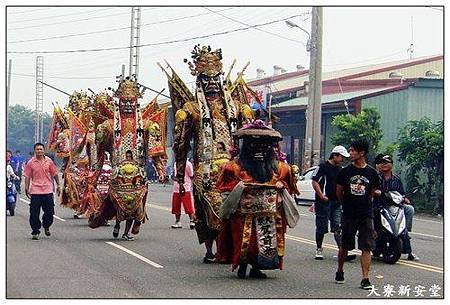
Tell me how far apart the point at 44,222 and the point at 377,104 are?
1506 cm

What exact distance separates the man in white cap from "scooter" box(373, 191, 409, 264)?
43cm

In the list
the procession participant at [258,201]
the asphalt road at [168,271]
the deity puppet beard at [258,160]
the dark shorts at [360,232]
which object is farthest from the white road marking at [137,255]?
the dark shorts at [360,232]

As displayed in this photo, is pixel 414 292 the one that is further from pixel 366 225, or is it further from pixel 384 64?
pixel 384 64

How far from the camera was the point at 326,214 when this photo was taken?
11.6 metres

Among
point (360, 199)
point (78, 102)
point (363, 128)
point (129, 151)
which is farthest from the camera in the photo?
point (363, 128)

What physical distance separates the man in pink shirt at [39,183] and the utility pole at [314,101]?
387 inches

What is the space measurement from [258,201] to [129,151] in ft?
14.4

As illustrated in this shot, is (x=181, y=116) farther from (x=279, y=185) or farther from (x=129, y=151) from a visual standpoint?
(x=129, y=151)

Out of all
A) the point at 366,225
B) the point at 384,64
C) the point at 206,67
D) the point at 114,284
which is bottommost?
the point at 114,284

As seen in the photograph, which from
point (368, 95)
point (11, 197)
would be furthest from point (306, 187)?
point (11, 197)

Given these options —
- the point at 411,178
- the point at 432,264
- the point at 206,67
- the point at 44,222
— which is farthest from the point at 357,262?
the point at 411,178

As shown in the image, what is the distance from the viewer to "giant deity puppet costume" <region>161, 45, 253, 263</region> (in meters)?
10.5

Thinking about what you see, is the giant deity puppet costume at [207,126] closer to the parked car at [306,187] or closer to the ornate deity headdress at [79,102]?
the ornate deity headdress at [79,102]

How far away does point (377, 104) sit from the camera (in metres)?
26.4
